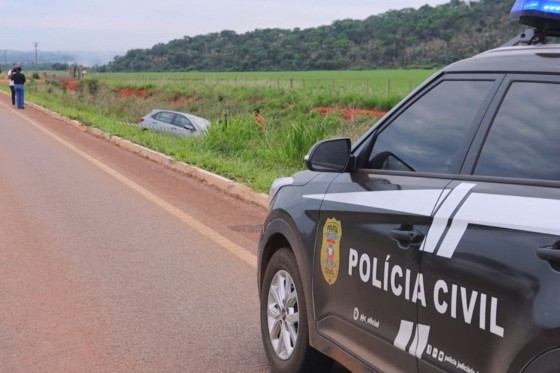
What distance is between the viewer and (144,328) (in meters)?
5.91

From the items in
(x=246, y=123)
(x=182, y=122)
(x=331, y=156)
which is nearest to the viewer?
(x=331, y=156)

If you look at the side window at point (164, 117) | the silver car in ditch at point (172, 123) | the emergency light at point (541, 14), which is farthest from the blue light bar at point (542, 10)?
the side window at point (164, 117)

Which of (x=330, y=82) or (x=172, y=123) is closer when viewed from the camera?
(x=172, y=123)

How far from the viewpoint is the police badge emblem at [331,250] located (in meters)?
4.16

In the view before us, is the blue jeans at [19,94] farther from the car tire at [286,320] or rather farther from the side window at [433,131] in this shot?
the side window at [433,131]

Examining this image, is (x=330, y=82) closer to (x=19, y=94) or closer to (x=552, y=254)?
(x=19, y=94)

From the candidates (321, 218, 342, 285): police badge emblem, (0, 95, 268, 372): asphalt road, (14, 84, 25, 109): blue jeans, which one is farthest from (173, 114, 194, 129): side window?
(321, 218, 342, 285): police badge emblem

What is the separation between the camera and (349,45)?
113 meters

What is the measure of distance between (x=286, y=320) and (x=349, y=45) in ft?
361

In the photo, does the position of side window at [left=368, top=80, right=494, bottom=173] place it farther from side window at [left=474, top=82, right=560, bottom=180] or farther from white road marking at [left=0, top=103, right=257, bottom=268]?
white road marking at [left=0, top=103, right=257, bottom=268]

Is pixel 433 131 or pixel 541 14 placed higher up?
pixel 541 14

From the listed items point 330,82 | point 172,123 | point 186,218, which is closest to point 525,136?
point 186,218

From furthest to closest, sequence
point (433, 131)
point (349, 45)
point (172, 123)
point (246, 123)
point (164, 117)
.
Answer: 1. point (349, 45)
2. point (164, 117)
3. point (172, 123)
4. point (246, 123)
5. point (433, 131)

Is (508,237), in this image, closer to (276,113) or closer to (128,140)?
(128,140)
